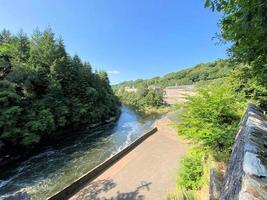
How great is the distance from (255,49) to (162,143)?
10761 millimetres

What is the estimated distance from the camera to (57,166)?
1138 cm

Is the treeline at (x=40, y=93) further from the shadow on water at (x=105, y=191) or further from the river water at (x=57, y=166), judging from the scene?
the shadow on water at (x=105, y=191)

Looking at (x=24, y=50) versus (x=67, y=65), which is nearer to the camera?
(x=24, y=50)

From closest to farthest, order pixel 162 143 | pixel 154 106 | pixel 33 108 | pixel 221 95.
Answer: pixel 221 95, pixel 162 143, pixel 33 108, pixel 154 106

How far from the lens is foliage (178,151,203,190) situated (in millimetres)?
6152

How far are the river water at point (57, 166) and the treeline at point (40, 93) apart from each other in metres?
1.99

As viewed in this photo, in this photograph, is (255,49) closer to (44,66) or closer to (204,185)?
(204,185)

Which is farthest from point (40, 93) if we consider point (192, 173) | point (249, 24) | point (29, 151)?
point (249, 24)

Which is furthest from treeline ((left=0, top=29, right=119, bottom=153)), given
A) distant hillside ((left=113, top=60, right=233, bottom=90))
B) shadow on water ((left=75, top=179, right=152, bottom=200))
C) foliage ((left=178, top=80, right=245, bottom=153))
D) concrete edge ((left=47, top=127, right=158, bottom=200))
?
distant hillside ((left=113, top=60, right=233, bottom=90))

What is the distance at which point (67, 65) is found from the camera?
2147 centimetres

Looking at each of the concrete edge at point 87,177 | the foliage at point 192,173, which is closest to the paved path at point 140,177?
the concrete edge at point 87,177

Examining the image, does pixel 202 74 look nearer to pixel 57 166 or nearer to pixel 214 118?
pixel 57 166

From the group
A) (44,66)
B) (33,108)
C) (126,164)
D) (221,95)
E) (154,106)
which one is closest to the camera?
(221,95)

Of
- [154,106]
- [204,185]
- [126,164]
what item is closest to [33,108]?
[126,164]
